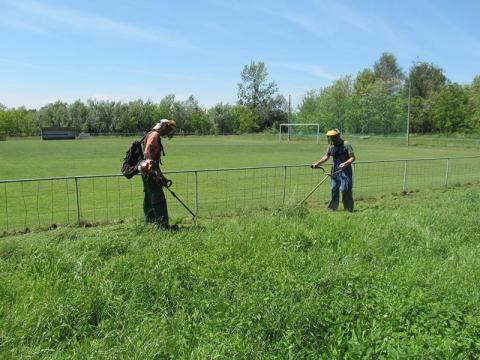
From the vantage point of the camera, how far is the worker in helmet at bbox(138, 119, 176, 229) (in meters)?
6.32

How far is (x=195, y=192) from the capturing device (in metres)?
9.58

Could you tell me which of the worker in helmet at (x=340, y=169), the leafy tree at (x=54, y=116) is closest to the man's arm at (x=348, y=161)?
the worker in helmet at (x=340, y=169)

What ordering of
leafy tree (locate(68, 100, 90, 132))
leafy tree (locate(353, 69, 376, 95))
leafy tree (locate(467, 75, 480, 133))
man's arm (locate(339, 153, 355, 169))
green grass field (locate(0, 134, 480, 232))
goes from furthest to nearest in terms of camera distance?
leafy tree (locate(68, 100, 90, 132)) < leafy tree (locate(353, 69, 376, 95)) < leafy tree (locate(467, 75, 480, 133)) < green grass field (locate(0, 134, 480, 232)) < man's arm (locate(339, 153, 355, 169))

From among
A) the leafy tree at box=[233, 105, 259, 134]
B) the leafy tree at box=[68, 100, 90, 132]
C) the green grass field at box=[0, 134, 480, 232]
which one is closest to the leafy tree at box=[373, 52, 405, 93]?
the leafy tree at box=[233, 105, 259, 134]

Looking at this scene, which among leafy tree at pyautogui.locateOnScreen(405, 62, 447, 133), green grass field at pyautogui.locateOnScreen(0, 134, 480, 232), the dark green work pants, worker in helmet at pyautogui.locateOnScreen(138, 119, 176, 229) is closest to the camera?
worker in helmet at pyautogui.locateOnScreen(138, 119, 176, 229)

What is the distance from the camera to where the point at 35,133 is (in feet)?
305

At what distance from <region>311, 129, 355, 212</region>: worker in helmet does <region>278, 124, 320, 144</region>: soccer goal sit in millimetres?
45685

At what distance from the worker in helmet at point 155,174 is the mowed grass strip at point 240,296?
1.93 ft

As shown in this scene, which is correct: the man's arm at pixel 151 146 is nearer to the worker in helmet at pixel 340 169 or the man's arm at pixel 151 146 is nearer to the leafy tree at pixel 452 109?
the worker in helmet at pixel 340 169

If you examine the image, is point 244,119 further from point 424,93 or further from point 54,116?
point 54,116

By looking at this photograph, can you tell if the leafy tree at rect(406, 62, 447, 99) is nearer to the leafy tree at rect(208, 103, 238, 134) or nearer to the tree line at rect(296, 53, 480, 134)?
the tree line at rect(296, 53, 480, 134)

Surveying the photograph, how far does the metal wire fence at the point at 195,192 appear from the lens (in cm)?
907

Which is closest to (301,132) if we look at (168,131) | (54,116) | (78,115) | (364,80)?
(364,80)

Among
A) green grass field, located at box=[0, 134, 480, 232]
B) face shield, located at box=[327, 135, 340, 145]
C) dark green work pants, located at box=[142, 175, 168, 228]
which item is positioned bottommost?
green grass field, located at box=[0, 134, 480, 232]
